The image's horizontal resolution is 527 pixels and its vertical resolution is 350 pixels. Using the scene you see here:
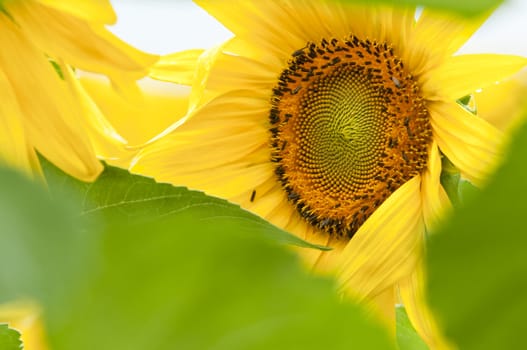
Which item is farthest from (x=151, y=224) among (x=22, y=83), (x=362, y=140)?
(x=362, y=140)

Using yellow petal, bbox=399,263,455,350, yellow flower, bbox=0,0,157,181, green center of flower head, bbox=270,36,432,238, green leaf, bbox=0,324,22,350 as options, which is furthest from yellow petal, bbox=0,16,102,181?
green center of flower head, bbox=270,36,432,238

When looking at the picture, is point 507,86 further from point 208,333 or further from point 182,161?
point 208,333

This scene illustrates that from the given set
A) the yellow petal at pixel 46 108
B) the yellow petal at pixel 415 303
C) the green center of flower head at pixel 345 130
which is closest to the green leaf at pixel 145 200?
the yellow petal at pixel 46 108

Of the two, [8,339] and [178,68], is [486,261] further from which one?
[178,68]

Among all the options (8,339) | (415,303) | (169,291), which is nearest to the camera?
(169,291)

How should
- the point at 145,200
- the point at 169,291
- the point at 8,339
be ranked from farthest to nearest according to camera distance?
the point at 145,200 → the point at 8,339 → the point at 169,291

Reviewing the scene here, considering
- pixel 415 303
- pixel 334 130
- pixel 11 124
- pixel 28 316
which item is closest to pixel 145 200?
pixel 11 124

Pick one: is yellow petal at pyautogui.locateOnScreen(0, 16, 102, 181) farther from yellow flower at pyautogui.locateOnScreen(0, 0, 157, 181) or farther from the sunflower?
the sunflower

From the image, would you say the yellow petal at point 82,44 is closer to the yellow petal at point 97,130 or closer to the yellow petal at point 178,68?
the yellow petal at point 97,130
